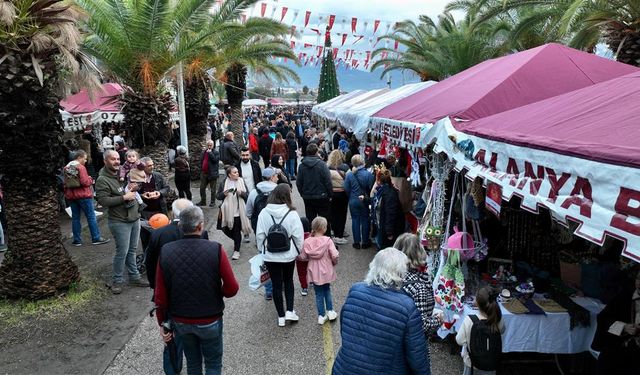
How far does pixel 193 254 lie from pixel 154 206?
13.1ft

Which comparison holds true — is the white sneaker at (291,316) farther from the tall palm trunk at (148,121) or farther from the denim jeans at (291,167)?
the denim jeans at (291,167)

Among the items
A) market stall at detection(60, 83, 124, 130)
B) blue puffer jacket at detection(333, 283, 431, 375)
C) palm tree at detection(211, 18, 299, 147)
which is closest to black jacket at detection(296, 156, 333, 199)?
blue puffer jacket at detection(333, 283, 431, 375)

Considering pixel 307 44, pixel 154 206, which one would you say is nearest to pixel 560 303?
pixel 154 206

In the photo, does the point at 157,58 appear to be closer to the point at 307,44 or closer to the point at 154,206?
the point at 154,206

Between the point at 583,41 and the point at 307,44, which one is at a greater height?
the point at 307,44

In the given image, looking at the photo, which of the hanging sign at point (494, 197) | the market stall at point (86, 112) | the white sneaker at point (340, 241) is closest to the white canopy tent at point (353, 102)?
the white sneaker at point (340, 241)

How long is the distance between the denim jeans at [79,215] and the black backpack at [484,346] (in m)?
7.07

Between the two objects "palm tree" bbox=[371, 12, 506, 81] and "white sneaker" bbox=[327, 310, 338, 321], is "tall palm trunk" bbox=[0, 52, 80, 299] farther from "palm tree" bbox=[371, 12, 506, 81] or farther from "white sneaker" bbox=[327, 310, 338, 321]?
"palm tree" bbox=[371, 12, 506, 81]

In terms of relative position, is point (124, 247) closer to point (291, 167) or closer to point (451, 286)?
point (451, 286)

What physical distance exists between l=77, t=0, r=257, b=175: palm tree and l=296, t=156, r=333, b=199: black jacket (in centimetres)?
482

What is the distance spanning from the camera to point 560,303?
4434mm

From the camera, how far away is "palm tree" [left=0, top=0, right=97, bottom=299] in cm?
562

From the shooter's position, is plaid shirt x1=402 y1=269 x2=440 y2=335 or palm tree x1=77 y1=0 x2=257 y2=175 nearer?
plaid shirt x1=402 y1=269 x2=440 y2=335

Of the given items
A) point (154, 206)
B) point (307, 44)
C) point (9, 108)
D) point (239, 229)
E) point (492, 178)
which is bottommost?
point (239, 229)
